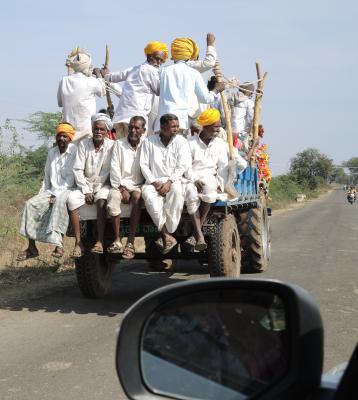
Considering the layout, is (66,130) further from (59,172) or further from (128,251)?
(128,251)

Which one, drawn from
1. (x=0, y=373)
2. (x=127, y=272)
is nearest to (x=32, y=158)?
(x=127, y=272)

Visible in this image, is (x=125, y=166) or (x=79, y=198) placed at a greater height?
(x=125, y=166)

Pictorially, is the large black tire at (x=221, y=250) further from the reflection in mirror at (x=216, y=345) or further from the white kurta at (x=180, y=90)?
the reflection in mirror at (x=216, y=345)

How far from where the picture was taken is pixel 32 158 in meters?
20.7

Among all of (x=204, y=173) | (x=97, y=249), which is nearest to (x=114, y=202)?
(x=97, y=249)

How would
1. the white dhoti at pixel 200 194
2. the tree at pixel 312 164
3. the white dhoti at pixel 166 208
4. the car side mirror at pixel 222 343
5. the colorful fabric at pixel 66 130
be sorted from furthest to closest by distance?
the tree at pixel 312 164 < the colorful fabric at pixel 66 130 < the white dhoti at pixel 200 194 < the white dhoti at pixel 166 208 < the car side mirror at pixel 222 343

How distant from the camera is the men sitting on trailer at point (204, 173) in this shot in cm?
655

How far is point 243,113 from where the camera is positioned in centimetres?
1095

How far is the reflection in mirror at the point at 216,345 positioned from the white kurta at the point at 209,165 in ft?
15.5

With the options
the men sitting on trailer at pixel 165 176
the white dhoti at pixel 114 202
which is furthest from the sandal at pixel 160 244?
the white dhoti at pixel 114 202

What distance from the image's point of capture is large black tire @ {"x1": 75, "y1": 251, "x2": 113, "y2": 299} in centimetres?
733

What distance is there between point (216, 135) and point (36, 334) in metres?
3.17

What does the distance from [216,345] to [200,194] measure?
192 inches

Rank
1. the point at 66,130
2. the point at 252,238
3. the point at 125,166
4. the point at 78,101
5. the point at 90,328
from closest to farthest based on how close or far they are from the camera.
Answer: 1. the point at 90,328
2. the point at 125,166
3. the point at 66,130
4. the point at 78,101
5. the point at 252,238
